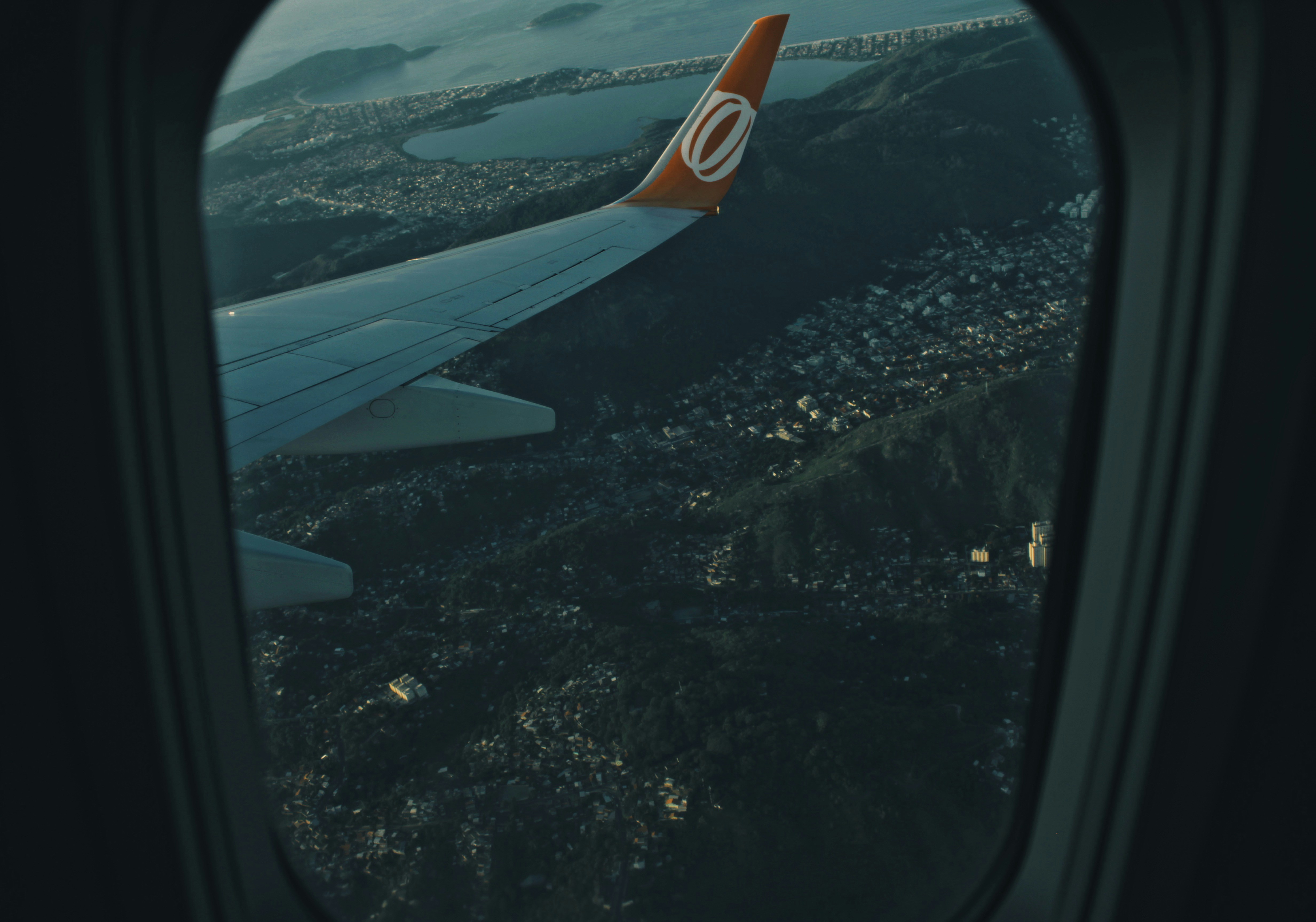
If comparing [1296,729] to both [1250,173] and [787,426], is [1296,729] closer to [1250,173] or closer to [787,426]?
[1250,173]

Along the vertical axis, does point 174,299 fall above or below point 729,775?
above

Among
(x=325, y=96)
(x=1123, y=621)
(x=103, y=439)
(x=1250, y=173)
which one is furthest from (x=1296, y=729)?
(x=325, y=96)

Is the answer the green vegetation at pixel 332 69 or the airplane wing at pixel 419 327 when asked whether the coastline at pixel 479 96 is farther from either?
the airplane wing at pixel 419 327

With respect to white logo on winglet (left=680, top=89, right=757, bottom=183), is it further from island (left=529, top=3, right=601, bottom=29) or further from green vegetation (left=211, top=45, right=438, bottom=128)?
island (left=529, top=3, right=601, bottom=29)

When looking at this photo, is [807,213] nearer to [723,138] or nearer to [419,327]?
[723,138]

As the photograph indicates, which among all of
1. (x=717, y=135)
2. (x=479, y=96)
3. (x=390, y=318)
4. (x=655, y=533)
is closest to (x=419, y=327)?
(x=390, y=318)

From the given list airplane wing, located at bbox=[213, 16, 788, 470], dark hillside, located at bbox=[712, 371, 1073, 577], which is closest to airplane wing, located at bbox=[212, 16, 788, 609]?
airplane wing, located at bbox=[213, 16, 788, 470]
